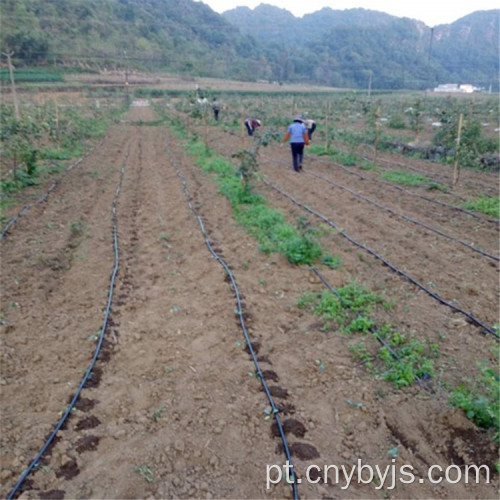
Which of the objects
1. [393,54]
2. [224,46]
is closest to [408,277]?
[224,46]

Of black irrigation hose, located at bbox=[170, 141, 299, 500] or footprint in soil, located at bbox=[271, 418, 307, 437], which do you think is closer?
black irrigation hose, located at bbox=[170, 141, 299, 500]

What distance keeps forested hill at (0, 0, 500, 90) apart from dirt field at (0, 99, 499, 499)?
115 feet

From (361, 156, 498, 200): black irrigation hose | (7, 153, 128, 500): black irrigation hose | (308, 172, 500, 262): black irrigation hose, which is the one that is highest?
(361, 156, 498, 200): black irrigation hose

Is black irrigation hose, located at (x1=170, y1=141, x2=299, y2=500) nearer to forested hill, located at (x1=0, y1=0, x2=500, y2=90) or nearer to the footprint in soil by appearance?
the footprint in soil

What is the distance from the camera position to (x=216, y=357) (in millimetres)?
4375

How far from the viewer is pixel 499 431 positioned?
3312 millimetres

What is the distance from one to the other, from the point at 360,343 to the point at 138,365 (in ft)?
6.75

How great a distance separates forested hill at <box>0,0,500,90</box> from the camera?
159 ft

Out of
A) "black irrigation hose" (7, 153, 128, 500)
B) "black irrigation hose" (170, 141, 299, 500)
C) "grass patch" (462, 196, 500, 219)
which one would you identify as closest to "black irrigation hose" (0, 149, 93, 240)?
"black irrigation hose" (7, 153, 128, 500)

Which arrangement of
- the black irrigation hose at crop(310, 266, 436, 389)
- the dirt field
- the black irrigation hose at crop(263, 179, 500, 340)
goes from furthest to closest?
1. the black irrigation hose at crop(263, 179, 500, 340)
2. the black irrigation hose at crop(310, 266, 436, 389)
3. the dirt field

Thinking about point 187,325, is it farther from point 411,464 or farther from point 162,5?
point 162,5

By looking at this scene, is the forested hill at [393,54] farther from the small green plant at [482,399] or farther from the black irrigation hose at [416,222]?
the small green plant at [482,399]

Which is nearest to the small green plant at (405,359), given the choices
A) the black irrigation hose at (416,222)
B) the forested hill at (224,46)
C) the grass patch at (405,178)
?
the black irrigation hose at (416,222)

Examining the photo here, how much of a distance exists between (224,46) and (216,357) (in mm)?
78375
